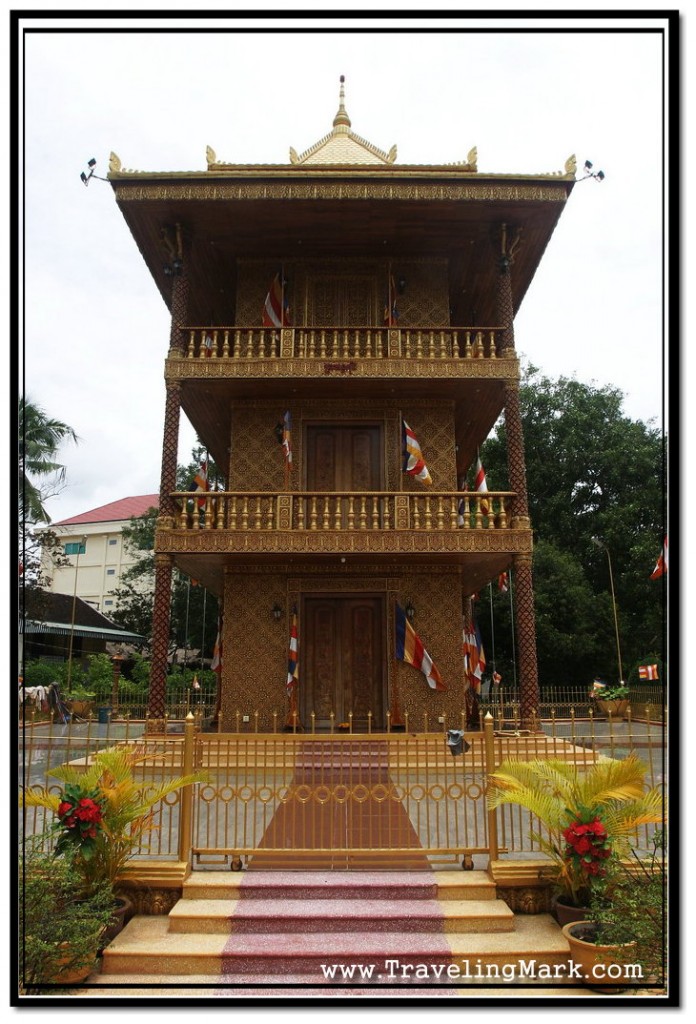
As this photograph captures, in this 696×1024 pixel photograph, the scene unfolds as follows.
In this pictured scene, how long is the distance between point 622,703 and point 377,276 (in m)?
12.7

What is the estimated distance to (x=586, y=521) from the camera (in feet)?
99.8

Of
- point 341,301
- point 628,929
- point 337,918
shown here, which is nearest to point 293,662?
point 341,301

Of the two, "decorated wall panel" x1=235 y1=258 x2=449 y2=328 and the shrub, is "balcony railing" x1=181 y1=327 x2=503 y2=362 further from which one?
the shrub

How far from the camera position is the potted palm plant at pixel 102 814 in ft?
18.7

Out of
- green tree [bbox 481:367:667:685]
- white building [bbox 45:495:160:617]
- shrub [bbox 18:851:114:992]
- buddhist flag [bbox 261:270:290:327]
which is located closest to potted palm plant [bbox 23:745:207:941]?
shrub [bbox 18:851:114:992]

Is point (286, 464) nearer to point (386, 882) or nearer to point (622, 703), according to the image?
point (386, 882)

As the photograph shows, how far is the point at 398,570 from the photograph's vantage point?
13484mm

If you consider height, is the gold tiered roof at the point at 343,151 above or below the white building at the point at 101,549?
above

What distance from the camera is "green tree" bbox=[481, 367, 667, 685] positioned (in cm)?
2686

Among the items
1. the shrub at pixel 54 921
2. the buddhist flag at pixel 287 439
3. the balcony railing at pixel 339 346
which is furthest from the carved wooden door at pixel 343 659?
the shrub at pixel 54 921

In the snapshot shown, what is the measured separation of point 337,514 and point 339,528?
0.28 metres

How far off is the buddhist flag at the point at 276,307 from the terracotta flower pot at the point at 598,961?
11311mm

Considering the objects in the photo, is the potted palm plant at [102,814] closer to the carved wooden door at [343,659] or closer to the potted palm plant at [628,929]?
the potted palm plant at [628,929]

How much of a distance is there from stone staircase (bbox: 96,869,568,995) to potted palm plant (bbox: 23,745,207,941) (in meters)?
0.50
